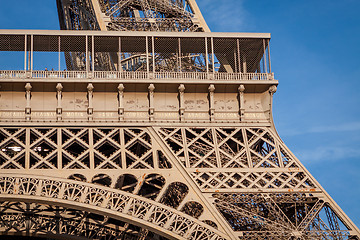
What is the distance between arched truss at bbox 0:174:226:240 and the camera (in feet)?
108

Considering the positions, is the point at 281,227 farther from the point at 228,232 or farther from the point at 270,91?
the point at 270,91

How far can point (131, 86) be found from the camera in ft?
126

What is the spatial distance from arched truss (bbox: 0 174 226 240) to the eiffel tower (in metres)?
0.05

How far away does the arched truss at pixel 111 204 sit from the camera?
3291cm

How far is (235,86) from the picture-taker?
39.1 metres

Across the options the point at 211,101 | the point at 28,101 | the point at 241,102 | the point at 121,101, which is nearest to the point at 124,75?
the point at 121,101

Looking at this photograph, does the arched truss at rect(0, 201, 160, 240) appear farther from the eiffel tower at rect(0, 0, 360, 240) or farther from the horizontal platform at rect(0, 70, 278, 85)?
the horizontal platform at rect(0, 70, 278, 85)

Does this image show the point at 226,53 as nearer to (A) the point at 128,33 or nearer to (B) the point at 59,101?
(A) the point at 128,33

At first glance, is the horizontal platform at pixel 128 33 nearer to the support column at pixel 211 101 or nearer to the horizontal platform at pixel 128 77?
the horizontal platform at pixel 128 77

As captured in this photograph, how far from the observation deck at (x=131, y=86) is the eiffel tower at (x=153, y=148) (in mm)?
59

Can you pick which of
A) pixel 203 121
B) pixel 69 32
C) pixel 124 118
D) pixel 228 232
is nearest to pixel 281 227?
pixel 228 232

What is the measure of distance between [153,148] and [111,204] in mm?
4453

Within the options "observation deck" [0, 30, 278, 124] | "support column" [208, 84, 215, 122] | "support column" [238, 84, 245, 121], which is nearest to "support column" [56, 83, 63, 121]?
"observation deck" [0, 30, 278, 124]

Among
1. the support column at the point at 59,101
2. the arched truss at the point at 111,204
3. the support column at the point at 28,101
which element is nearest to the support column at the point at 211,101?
the arched truss at the point at 111,204
